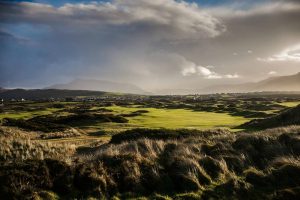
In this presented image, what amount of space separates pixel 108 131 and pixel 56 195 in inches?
1397

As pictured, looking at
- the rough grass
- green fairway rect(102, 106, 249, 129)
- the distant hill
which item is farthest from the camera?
green fairway rect(102, 106, 249, 129)

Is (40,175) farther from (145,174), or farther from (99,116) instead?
(99,116)

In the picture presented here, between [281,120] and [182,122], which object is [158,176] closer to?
[281,120]

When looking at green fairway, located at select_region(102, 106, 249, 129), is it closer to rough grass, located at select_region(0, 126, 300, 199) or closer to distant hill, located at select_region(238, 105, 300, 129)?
distant hill, located at select_region(238, 105, 300, 129)

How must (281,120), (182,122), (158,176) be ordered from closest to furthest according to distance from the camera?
(158,176)
(281,120)
(182,122)

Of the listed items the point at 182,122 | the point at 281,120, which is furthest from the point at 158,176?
the point at 182,122

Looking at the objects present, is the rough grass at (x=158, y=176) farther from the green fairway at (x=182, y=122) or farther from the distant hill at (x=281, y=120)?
the green fairway at (x=182, y=122)

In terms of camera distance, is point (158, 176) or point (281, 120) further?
point (281, 120)

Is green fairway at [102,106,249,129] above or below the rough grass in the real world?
below

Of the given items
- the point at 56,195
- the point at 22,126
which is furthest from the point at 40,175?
the point at 22,126

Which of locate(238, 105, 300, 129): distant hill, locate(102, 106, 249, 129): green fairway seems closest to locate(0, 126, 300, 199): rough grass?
locate(238, 105, 300, 129): distant hill

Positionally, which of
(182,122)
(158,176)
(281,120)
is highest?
(281,120)

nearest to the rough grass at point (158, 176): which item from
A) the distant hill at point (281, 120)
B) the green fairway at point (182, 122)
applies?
the distant hill at point (281, 120)

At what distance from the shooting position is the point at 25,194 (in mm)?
13086
